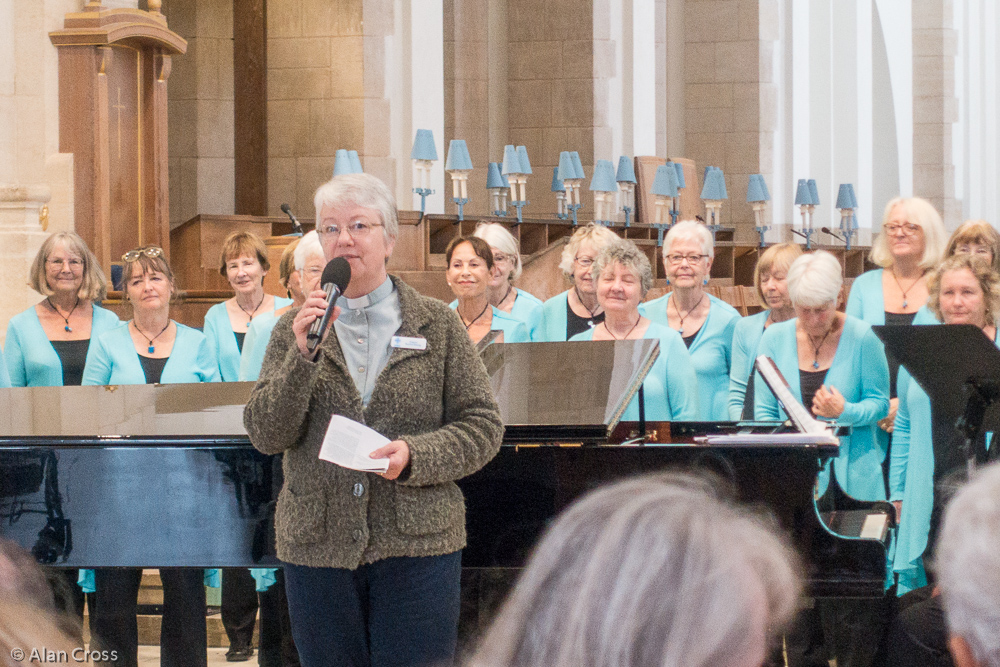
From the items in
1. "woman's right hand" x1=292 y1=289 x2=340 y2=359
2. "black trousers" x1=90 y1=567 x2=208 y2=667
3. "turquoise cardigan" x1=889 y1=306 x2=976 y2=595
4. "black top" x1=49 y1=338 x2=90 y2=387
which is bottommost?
"black trousers" x1=90 y1=567 x2=208 y2=667

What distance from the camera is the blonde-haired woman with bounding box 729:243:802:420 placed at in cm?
427

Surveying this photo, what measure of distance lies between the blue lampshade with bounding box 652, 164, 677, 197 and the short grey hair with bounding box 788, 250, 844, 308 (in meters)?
9.38

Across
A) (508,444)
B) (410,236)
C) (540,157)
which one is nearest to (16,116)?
(410,236)

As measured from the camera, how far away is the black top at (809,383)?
13.3 feet

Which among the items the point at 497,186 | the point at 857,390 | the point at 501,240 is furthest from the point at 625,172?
the point at 857,390

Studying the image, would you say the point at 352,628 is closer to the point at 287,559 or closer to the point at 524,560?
the point at 287,559

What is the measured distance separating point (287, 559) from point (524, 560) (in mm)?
818

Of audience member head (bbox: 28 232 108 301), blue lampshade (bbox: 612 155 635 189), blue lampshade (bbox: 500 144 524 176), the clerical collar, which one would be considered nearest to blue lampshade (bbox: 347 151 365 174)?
blue lampshade (bbox: 500 144 524 176)

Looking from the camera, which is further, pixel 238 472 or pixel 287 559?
pixel 238 472

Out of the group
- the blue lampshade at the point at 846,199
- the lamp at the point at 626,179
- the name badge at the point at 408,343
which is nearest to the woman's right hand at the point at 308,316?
the name badge at the point at 408,343

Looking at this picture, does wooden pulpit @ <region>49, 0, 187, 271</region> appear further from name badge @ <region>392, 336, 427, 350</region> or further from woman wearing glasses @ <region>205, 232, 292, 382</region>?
name badge @ <region>392, 336, 427, 350</region>

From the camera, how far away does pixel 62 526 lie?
307 cm

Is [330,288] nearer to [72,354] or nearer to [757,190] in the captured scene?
[72,354]

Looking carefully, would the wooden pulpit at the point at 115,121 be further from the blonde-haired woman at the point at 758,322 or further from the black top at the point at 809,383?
the black top at the point at 809,383
